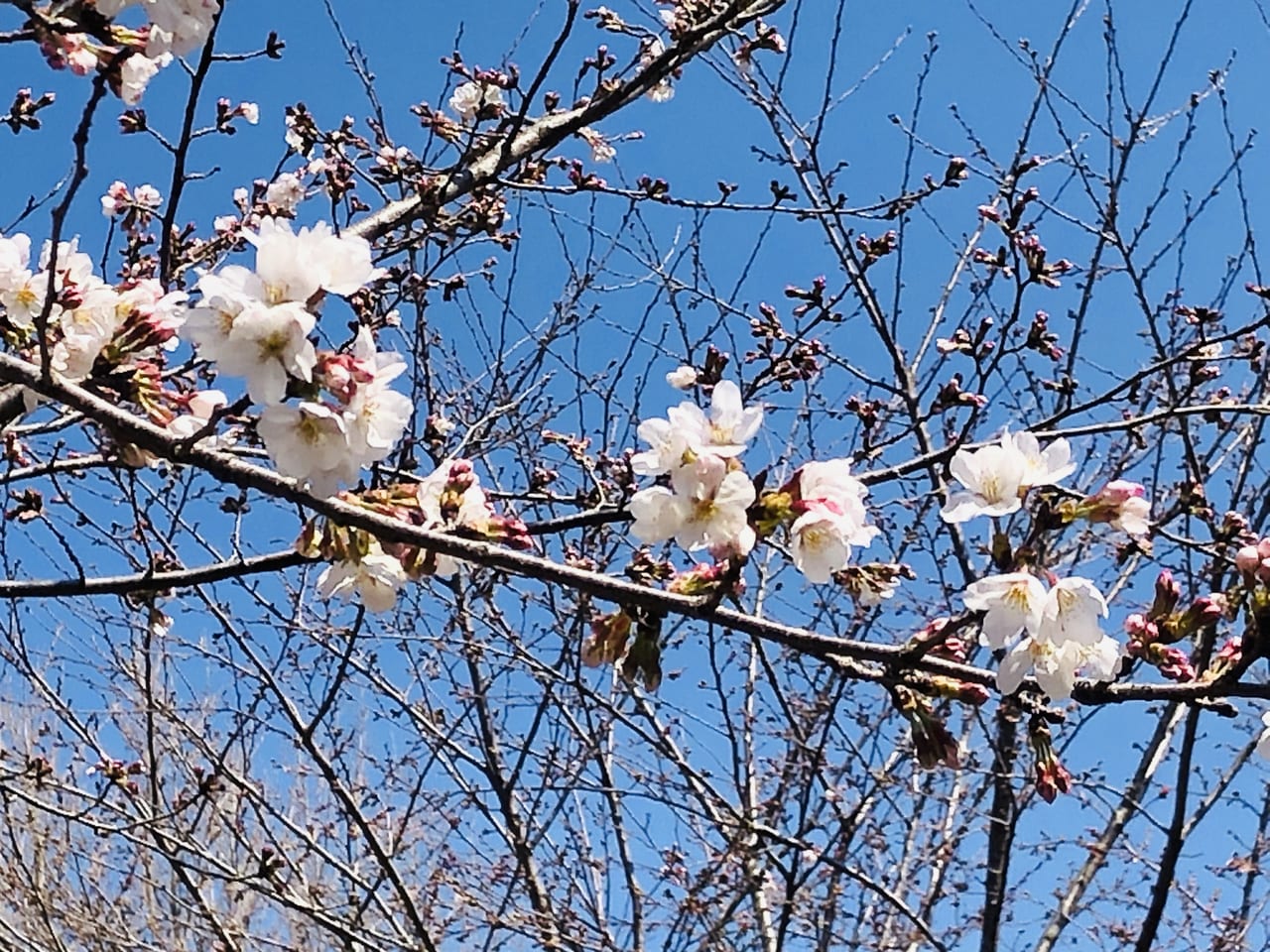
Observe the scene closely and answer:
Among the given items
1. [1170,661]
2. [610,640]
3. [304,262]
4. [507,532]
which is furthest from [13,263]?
[1170,661]

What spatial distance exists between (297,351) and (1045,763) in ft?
3.53

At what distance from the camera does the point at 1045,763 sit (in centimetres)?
153

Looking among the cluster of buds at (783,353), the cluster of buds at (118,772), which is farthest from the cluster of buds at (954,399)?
the cluster of buds at (118,772)

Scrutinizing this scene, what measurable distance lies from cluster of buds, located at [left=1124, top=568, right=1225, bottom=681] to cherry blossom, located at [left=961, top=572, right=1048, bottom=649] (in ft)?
0.46

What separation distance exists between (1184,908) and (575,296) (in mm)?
3802

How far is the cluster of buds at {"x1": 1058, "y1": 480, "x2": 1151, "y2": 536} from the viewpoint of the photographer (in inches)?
60.4

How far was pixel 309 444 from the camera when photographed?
1.37 m

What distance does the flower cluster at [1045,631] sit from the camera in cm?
144

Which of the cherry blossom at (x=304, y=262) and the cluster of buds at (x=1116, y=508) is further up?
the cluster of buds at (x=1116, y=508)

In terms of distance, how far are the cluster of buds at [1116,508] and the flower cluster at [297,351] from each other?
0.88 metres

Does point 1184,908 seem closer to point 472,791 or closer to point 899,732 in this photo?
point 899,732

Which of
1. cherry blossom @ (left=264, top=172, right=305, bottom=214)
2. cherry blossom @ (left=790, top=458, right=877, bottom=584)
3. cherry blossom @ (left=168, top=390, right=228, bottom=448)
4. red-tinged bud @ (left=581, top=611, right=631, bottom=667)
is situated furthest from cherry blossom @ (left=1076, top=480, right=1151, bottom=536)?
cherry blossom @ (left=264, top=172, right=305, bottom=214)

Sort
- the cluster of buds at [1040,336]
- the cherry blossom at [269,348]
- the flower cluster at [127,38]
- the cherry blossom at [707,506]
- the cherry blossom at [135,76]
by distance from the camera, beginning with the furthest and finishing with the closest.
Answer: the cluster of buds at [1040,336] < the cherry blossom at [135,76] < the flower cluster at [127,38] < the cherry blossom at [707,506] < the cherry blossom at [269,348]

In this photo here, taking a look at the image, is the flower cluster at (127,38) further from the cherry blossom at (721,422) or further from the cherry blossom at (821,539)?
the cherry blossom at (821,539)
